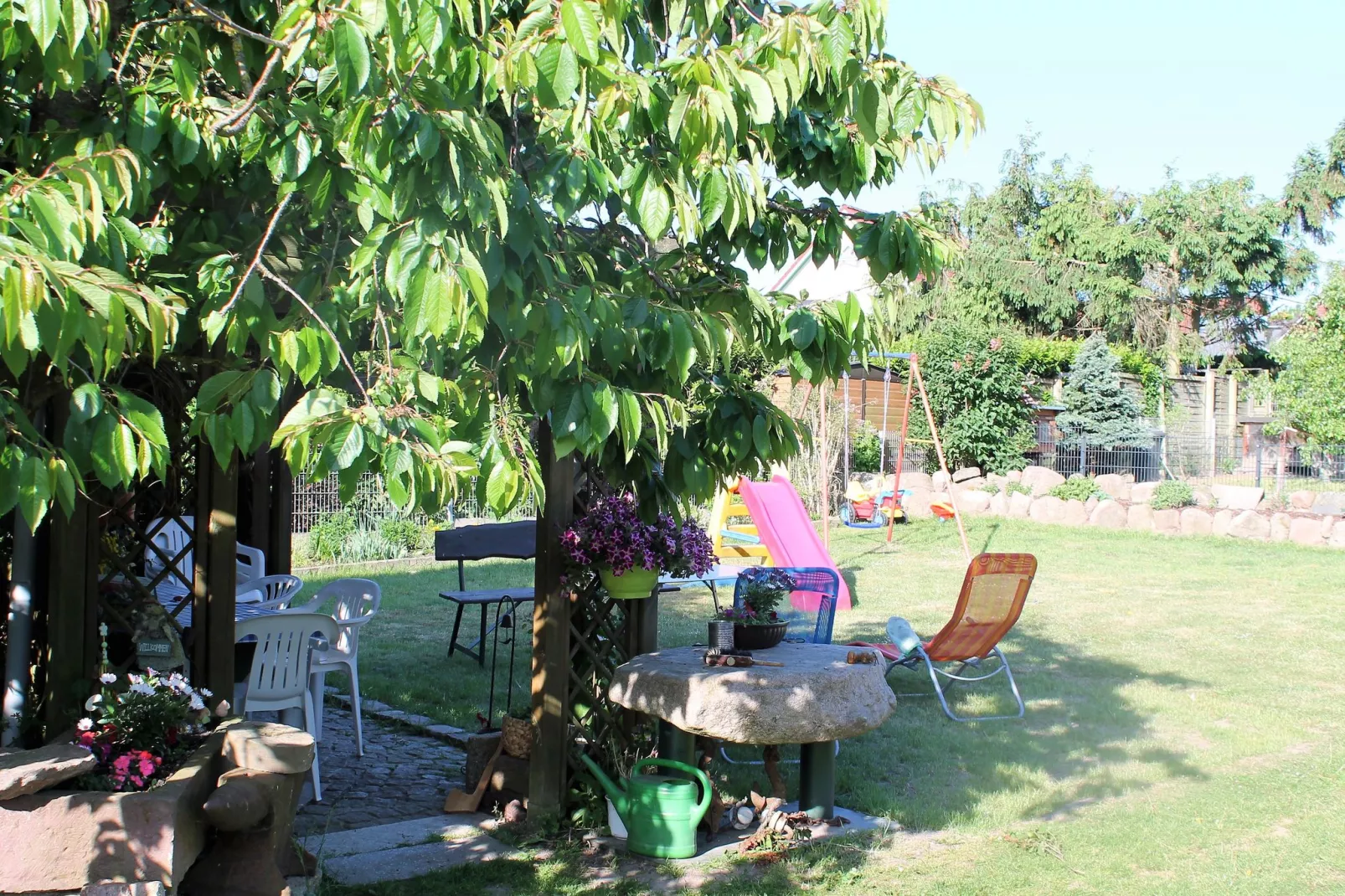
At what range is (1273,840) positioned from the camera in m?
5.00

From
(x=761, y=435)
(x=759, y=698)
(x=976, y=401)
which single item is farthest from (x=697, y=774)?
(x=976, y=401)

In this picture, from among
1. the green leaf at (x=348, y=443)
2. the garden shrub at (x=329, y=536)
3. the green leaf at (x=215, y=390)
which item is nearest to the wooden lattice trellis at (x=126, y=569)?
the green leaf at (x=215, y=390)

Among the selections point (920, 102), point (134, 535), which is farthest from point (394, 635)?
point (920, 102)

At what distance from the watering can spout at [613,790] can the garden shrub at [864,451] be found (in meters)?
16.0

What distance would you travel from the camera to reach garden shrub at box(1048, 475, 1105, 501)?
739 inches

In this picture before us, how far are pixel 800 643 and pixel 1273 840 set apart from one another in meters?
2.24

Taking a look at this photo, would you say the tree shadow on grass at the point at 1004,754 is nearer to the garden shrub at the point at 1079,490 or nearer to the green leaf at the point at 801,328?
the green leaf at the point at 801,328

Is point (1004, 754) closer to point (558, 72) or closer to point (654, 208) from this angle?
point (654, 208)

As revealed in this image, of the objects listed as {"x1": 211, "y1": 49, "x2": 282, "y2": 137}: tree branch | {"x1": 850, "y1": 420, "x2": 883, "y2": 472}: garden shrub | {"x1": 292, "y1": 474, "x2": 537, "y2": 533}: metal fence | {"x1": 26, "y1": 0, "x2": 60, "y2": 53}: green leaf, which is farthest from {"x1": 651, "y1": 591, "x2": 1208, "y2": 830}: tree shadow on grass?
{"x1": 850, "y1": 420, "x2": 883, "y2": 472}: garden shrub

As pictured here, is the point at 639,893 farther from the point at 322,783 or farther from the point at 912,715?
the point at 912,715

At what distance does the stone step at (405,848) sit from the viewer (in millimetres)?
4574

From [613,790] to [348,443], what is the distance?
299 cm

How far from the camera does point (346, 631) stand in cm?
632

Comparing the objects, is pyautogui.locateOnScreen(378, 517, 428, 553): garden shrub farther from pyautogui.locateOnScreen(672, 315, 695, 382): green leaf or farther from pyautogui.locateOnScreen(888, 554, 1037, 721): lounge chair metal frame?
pyautogui.locateOnScreen(672, 315, 695, 382): green leaf
